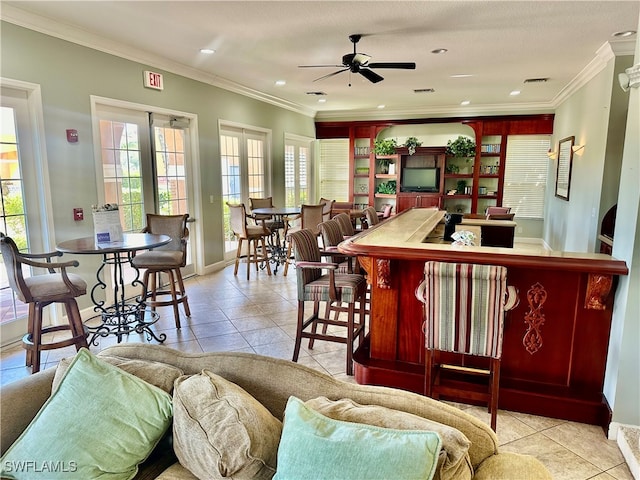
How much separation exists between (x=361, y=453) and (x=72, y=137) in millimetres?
3887

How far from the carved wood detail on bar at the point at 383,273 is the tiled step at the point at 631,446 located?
1474 millimetres

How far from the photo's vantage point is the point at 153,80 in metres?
4.77

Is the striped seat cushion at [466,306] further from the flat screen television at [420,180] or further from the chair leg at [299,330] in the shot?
the flat screen television at [420,180]

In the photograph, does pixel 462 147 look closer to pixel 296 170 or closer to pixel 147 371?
pixel 296 170

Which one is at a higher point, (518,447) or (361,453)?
(361,453)

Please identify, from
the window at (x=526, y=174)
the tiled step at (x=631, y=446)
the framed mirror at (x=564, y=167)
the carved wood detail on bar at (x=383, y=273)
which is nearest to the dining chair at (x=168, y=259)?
the carved wood detail on bar at (x=383, y=273)

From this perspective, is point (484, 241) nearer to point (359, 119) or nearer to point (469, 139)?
point (469, 139)

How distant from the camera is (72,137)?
3814mm

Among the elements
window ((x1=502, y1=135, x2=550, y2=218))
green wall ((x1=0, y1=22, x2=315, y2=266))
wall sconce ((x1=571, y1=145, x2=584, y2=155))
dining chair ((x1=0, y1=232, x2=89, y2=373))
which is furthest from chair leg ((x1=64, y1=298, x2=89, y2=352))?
window ((x1=502, y1=135, x2=550, y2=218))

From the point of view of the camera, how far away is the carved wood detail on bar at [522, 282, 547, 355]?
8.17 ft

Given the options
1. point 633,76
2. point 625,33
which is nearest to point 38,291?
point 633,76

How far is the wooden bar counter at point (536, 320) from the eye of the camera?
7.82ft

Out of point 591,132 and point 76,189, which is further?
point 591,132

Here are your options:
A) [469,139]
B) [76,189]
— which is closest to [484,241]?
[76,189]
